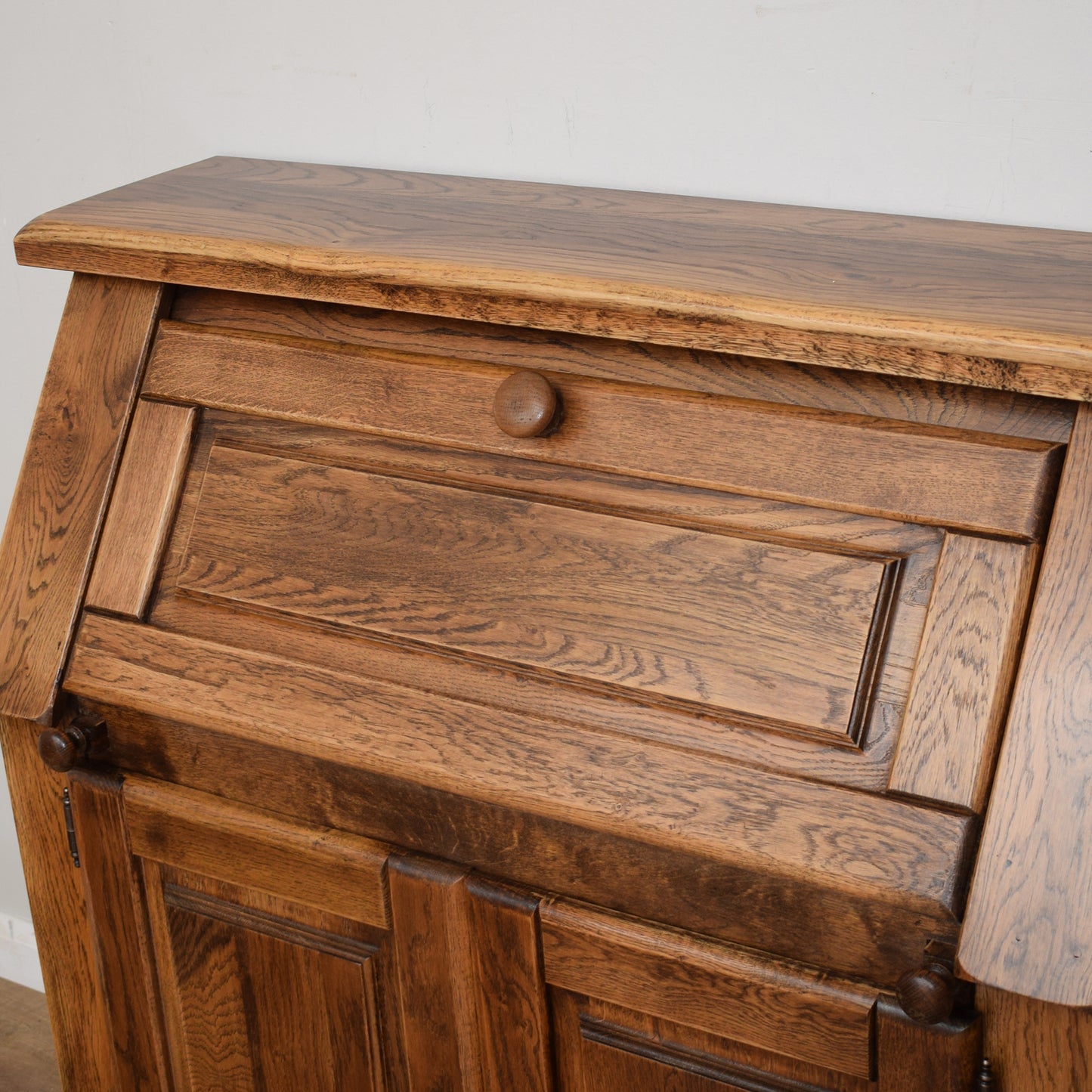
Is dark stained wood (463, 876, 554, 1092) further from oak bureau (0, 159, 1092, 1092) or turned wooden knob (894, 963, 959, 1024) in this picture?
turned wooden knob (894, 963, 959, 1024)

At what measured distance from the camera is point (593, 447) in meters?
1.01

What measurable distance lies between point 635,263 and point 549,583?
274mm

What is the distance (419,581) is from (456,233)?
0.32 metres

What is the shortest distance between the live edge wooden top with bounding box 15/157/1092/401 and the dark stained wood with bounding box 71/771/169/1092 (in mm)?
526

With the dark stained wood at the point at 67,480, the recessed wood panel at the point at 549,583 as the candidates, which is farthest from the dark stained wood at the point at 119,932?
the recessed wood panel at the point at 549,583

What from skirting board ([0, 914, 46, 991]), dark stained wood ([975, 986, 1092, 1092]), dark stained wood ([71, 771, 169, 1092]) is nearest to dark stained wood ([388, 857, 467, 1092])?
dark stained wood ([71, 771, 169, 1092])

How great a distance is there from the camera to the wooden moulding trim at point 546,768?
2.91 feet

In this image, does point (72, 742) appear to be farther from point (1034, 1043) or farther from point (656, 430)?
point (1034, 1043)

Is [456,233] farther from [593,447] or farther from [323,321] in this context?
[593,447]

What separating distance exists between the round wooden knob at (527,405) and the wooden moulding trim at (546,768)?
0.78 ft

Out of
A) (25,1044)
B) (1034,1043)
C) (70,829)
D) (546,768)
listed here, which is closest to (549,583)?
(546,768)

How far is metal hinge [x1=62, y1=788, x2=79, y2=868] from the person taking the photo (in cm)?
124

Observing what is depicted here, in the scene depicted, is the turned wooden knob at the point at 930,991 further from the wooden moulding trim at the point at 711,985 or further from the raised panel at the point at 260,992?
the raised panel at the point at 260,992

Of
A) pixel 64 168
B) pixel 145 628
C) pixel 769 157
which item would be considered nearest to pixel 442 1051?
pixel 145 628
